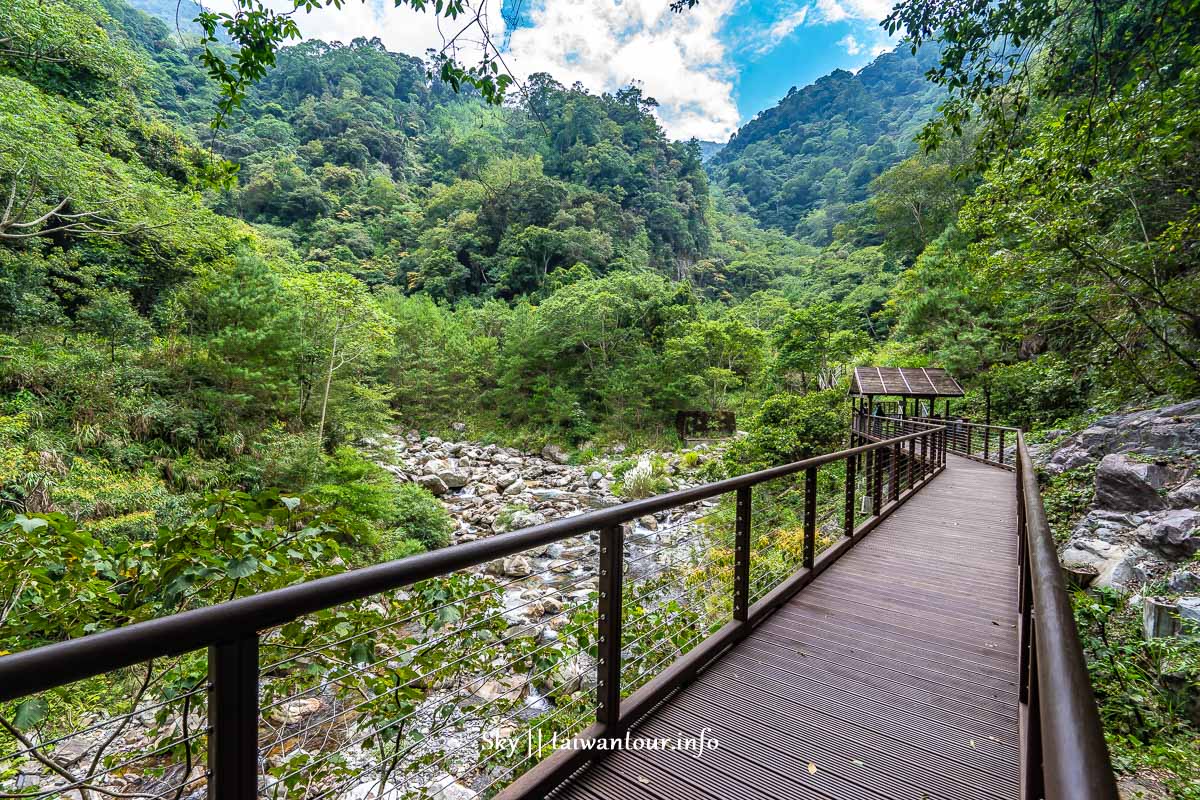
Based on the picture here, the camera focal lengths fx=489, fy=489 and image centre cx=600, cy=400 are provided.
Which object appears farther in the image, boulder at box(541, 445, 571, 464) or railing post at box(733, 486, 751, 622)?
boulder at box(541, 445, 571, 464)

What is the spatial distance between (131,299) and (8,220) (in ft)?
9.60

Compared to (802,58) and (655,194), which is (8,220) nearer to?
(802,58)

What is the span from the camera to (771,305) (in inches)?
1152

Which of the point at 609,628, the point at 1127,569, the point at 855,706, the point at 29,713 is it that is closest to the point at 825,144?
the point at 1127,569

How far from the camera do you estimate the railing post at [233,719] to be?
0.92m

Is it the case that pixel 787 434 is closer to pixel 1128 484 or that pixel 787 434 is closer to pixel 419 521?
pixel 1128 484

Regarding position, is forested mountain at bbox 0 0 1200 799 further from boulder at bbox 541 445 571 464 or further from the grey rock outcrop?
the grey rock outcrop

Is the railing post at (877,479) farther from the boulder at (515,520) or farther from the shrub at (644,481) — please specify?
the shrub at (644,481)

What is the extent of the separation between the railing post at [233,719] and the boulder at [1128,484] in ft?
24.5

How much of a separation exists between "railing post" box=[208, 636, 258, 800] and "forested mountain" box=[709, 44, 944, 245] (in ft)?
184

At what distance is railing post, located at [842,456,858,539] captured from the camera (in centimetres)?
429

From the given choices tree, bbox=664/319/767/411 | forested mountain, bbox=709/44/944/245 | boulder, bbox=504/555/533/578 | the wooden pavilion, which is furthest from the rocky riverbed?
forested mountain, bbox=709/44/944/245

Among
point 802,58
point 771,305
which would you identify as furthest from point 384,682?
point 802,58

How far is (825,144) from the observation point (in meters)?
62.5
